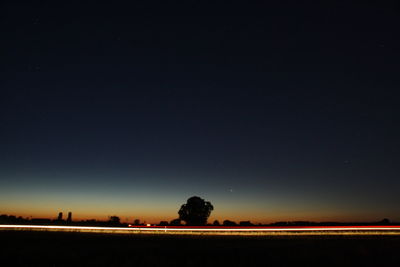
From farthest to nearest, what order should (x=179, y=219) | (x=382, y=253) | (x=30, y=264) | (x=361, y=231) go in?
(x=179, y=219) < (x=361, y=231) < (x=382, y=253) < (x=30, y=264)

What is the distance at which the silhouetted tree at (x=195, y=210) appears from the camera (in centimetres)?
12566

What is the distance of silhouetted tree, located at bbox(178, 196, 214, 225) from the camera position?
126 m

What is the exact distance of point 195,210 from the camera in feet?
415

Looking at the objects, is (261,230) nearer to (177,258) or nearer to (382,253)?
(382,253)

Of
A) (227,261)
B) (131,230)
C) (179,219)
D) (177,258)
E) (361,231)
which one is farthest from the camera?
(179,219)

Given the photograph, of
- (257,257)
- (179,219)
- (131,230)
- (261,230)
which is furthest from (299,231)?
(179,219)

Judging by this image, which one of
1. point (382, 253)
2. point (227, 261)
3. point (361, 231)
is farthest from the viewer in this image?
point (361, 231)

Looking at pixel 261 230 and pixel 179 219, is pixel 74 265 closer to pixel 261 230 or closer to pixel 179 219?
pixel 261 230

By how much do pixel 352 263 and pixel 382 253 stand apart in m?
6.12

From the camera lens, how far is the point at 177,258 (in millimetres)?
22531

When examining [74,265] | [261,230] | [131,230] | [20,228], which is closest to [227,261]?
[74,265]

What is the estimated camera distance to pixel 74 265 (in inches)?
760

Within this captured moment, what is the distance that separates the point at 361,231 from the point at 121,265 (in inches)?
1829

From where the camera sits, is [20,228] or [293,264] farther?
[20,228]
